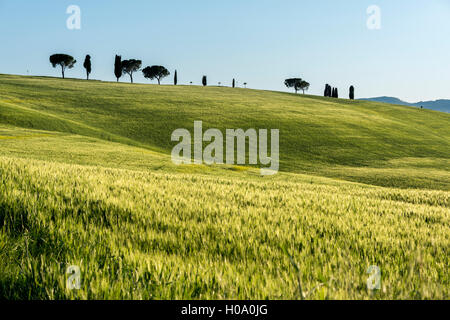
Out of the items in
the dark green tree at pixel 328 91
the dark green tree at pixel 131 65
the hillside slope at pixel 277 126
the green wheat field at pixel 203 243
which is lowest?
the green wheat field at pixel 203 243

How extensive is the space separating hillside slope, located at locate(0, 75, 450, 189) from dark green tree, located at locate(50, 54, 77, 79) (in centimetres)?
6630

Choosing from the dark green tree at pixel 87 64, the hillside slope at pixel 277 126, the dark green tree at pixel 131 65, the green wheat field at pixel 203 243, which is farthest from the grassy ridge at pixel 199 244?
the dark green tree at pixel 131 65

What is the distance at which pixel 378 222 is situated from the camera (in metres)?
5.12

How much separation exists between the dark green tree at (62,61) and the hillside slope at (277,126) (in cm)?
6630

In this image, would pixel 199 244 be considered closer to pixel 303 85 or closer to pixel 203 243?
pixel 203 243

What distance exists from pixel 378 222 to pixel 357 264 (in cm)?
207

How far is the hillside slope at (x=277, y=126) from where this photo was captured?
40650 millimetres

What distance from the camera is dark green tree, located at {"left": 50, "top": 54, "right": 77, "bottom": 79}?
13550 centimetres

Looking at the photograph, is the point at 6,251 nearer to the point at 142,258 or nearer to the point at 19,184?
the point at 142,258

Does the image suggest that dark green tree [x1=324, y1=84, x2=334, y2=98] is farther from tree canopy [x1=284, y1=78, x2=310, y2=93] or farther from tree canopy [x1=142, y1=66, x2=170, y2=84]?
tree canopy [x1=142, y1=66, x2=170, y2=84]

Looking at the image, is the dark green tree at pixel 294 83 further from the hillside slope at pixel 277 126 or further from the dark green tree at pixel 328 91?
the hillside slope at pixel 277 126

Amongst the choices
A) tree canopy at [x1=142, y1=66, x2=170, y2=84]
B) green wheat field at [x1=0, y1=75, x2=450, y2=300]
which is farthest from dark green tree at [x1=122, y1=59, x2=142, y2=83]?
green wheat field at [x1=0, y1=75, x2=450, y2=300]

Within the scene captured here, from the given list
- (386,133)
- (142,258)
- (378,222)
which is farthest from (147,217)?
(386,133)

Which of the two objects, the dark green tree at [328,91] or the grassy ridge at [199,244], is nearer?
the grassy ridge at [199,244]
